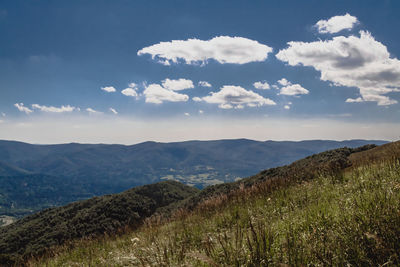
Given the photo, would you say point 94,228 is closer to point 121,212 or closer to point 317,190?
point 121,212

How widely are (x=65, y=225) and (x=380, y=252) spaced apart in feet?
262

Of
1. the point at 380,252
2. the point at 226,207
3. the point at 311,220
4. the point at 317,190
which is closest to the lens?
the point at 380,252

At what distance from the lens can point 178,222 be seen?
8.59 metres

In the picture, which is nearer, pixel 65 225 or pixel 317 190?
pixel 317 190

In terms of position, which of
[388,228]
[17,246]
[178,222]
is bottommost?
[17,246]

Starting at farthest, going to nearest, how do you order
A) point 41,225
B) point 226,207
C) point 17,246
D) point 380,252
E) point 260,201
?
point 41,225, point 17,246, point 226,207, point 260,201, point 380,252

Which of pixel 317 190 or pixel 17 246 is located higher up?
pixel 317 190

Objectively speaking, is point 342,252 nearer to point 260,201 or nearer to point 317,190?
point 317,190

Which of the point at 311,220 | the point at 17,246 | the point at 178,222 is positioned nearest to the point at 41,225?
the point at 17,246

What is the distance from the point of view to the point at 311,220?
439 centimetres

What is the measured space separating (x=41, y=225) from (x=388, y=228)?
94.9 metres

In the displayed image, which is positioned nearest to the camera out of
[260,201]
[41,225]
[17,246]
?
[260,201]

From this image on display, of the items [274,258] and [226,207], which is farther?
[226,207]

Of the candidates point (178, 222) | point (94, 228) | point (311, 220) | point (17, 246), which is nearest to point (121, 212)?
point (94, 228)
